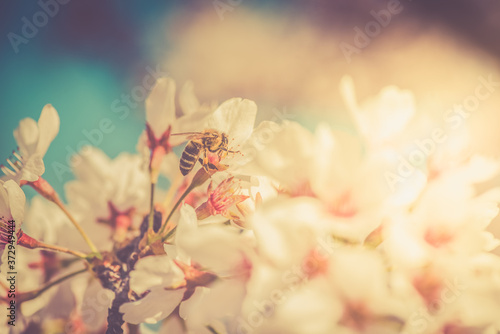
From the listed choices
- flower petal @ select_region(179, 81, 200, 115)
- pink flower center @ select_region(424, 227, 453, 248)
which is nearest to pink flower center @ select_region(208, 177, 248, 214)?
flower petal @ select_region(179, 81, 200, 115)

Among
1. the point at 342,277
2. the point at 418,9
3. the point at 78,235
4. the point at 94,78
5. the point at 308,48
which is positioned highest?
the point at 418,9

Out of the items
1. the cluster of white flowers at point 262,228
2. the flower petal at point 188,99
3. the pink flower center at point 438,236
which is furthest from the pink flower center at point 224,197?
the pink flower center at point 438,236

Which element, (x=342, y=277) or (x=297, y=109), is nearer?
(x=342, y=277)

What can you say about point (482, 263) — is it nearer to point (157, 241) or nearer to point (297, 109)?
point (297, 109)

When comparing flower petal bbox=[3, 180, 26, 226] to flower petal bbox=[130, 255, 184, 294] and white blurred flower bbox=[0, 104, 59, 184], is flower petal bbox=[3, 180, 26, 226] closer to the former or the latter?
white blurred flower bbox=[0, 104, 59, 184]

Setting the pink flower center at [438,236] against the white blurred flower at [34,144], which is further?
the white blurred flower at [34,144]

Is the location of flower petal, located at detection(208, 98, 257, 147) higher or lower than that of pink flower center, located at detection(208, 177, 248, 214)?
higher

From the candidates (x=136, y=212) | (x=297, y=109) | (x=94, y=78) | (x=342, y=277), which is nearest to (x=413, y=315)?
(x=342, y=277)

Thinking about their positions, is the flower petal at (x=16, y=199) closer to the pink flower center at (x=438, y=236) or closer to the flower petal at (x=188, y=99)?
the flower petal at (x=188, y=99)
